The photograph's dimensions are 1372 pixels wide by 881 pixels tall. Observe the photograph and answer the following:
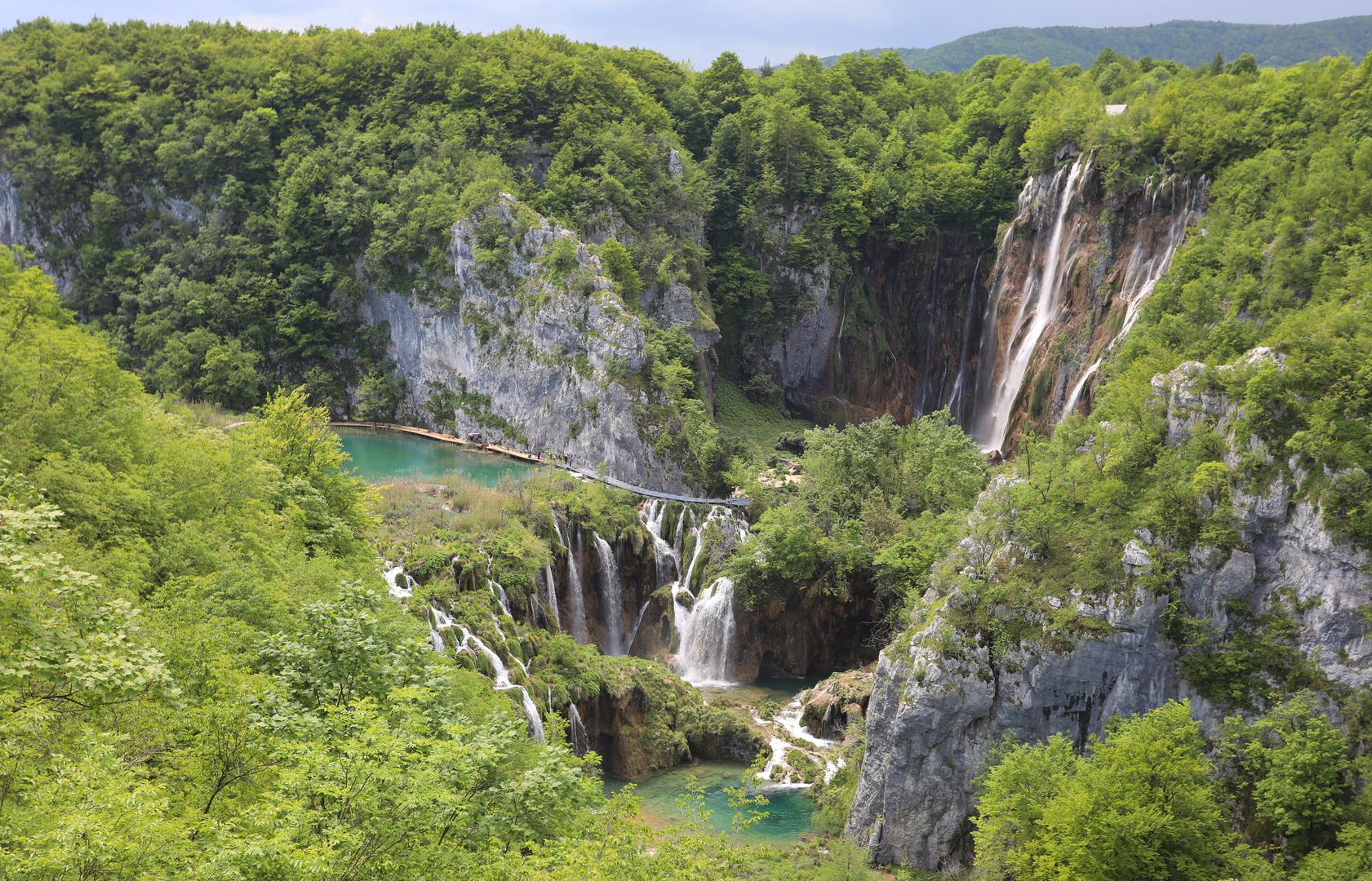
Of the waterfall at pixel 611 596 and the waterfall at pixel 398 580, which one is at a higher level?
the waterfall at pixel 398 580

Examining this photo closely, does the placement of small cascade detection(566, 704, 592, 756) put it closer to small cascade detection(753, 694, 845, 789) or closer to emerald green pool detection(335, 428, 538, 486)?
small cascade detection(753, 694, 845, 789)

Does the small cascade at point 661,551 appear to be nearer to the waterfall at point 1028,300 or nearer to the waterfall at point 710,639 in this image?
the waterfall at point 710,639

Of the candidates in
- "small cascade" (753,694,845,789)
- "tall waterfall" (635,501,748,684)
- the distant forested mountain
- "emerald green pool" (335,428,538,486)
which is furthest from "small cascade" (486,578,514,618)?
the distant forested mountain

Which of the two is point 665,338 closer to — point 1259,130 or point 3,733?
point 1259,130

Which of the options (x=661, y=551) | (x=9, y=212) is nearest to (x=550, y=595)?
(x=661, y=551)

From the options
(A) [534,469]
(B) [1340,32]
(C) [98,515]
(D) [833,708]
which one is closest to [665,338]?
(A) [534,469]

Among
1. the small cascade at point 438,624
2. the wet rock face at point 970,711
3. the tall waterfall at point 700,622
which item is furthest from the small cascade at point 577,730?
the wet rock face at point 970,711
